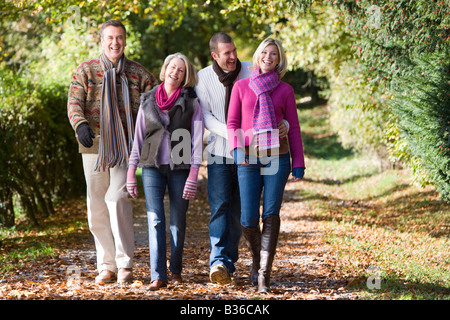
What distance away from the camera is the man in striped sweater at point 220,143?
576cm

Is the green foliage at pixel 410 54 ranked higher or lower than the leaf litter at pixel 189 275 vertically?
higher

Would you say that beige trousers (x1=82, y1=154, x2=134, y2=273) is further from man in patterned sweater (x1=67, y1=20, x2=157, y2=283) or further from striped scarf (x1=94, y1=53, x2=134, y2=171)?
striped scarf (x1=94, y1=53, x2=134, y2=171)

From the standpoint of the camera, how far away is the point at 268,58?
218 inches

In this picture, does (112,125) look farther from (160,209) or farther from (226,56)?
(226,56)

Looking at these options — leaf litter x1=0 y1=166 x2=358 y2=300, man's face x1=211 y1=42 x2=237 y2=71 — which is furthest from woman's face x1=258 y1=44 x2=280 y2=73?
leaf litter x1=0 y1=166 x2=358 y2=300

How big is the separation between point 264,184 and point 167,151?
0.93m

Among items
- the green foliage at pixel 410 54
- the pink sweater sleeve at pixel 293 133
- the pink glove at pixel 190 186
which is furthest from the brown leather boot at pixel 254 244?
the green foliage at pixel 410 54

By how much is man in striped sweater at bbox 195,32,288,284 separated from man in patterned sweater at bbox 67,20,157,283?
666 mm

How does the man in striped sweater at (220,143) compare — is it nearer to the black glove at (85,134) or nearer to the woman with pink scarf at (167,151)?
the woman with pink scarf at (167,151)

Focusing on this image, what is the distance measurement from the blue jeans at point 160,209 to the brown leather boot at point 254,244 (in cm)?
61

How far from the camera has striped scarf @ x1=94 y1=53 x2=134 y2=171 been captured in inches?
230

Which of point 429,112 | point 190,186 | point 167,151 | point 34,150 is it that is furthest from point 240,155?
point 34,150

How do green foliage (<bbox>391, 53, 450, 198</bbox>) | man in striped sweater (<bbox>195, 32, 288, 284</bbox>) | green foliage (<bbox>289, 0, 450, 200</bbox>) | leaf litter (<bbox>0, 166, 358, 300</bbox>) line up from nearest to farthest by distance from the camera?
leaf litter (<bbox>0, 166, 358, 300</bbox>), man in striped sweater (<bbox>195, 32, 288, 284</bbox>), green foliage (<bbox>289, 0, 450, 200</bbox>), green foliage (<bbox>391, 53, 450, 198</bbox>)

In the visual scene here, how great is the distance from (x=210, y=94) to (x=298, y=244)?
395 cm
